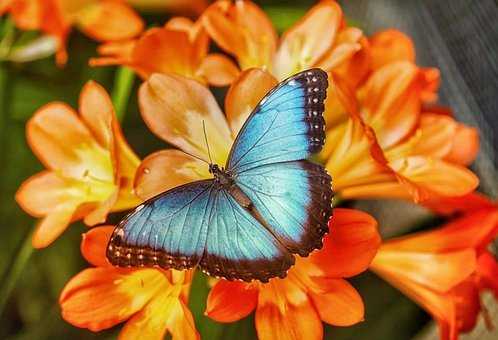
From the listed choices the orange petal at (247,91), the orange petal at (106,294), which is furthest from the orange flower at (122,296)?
the orange petal at (247,91)

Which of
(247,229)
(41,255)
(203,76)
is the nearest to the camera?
(247,229)

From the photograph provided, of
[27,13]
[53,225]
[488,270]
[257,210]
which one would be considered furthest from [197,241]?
[27,13]

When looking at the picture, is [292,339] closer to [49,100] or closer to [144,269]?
[144,269]

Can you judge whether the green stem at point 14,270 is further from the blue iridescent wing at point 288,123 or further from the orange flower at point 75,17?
the blue iridescent wing at point 288,123

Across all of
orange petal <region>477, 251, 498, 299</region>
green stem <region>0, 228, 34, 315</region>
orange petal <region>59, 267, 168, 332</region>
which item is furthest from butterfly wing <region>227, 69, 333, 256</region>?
green stem <region>0, 228, 34, 315</region>

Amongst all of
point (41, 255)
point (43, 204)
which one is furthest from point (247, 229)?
point (41, 255)

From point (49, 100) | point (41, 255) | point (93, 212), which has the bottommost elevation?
point (41, 255)

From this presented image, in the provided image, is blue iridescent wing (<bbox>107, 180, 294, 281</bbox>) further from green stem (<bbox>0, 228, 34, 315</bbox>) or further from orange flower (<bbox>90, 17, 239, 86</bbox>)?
green stem (<bbox>0, 228, 34, 315</bbox>)
